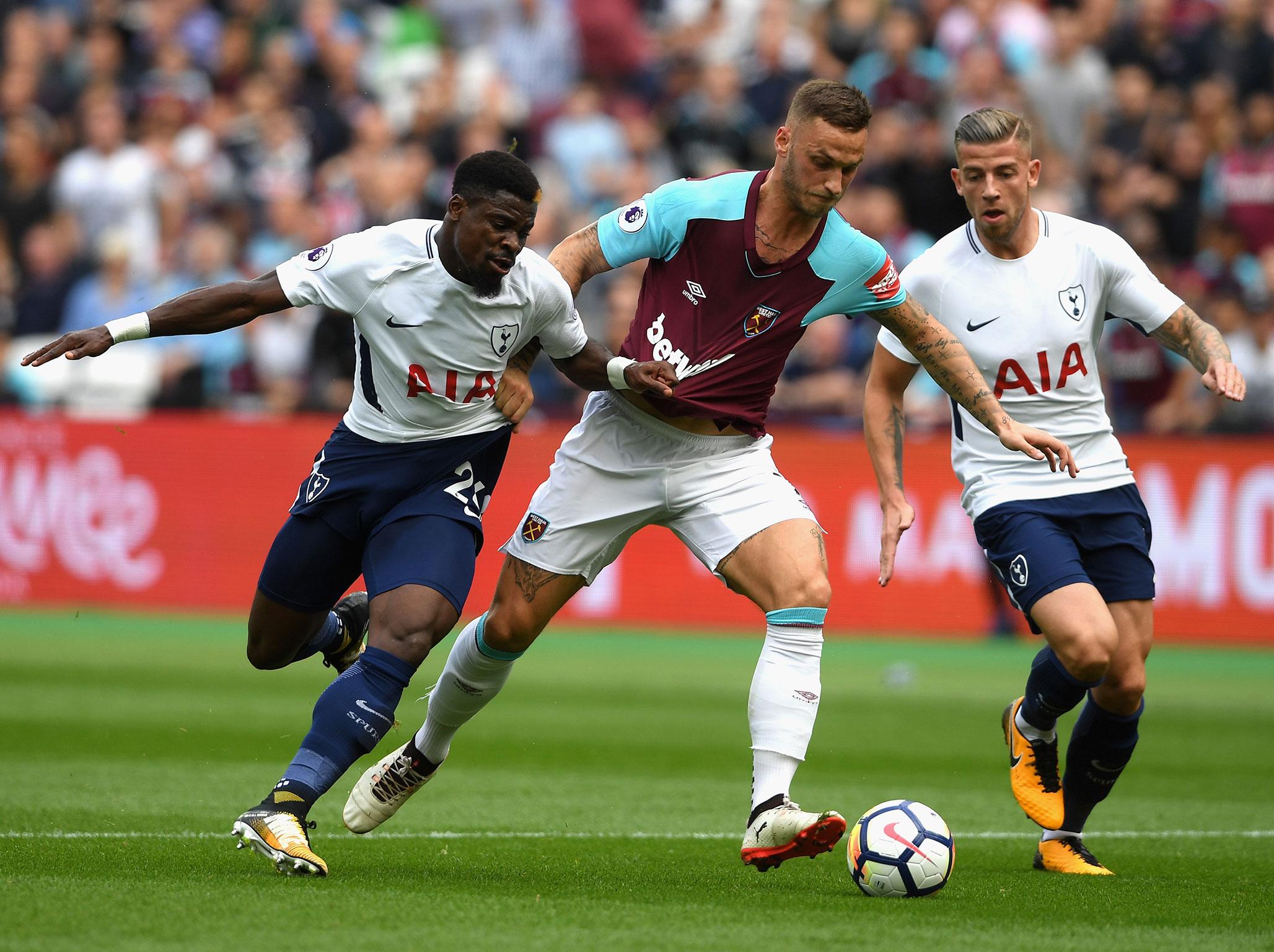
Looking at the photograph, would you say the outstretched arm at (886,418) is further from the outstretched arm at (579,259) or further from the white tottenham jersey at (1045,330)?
the outstretched arm at (579,259)

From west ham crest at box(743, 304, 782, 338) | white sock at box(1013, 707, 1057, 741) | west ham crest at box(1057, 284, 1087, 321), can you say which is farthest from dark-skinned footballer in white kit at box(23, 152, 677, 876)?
white sock at box(1013, 707, 1057, 741)

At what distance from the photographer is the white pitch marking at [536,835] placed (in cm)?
692

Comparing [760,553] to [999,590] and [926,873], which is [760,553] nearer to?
[926,873]

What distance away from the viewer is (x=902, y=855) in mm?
6168

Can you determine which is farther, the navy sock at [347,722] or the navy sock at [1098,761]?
the navy sock at [1098,761]

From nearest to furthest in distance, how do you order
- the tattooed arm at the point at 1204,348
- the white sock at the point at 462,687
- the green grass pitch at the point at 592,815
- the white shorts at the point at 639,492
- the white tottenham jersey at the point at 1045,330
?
A: 1. the green grass pitch at the point at 592,815
2. the tattooed arm at the point at 1204,348
3. the white shorts at the point at 639,492
4. the white sock at the point at 462,687
5. the white tottenham jersey at the point at 1045,330

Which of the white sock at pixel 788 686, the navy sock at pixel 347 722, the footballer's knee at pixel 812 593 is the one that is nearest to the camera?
the navy sock at pixel 347 722

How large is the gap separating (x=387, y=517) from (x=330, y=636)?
1553mm

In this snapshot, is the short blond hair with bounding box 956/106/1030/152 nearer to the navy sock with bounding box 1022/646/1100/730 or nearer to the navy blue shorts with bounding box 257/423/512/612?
the navy sock with bounding box 1022/646/1100/730

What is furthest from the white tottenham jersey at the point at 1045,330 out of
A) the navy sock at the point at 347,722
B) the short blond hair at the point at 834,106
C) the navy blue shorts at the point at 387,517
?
the navy sock at the point at 347,722

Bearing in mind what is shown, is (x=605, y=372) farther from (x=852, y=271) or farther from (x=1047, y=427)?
(x=1047, y=427)

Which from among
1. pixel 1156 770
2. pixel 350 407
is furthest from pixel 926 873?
pixel 1156 770

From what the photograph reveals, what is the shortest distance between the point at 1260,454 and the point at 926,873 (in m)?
11.1

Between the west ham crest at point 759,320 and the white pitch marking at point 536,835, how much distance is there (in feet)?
6.89
